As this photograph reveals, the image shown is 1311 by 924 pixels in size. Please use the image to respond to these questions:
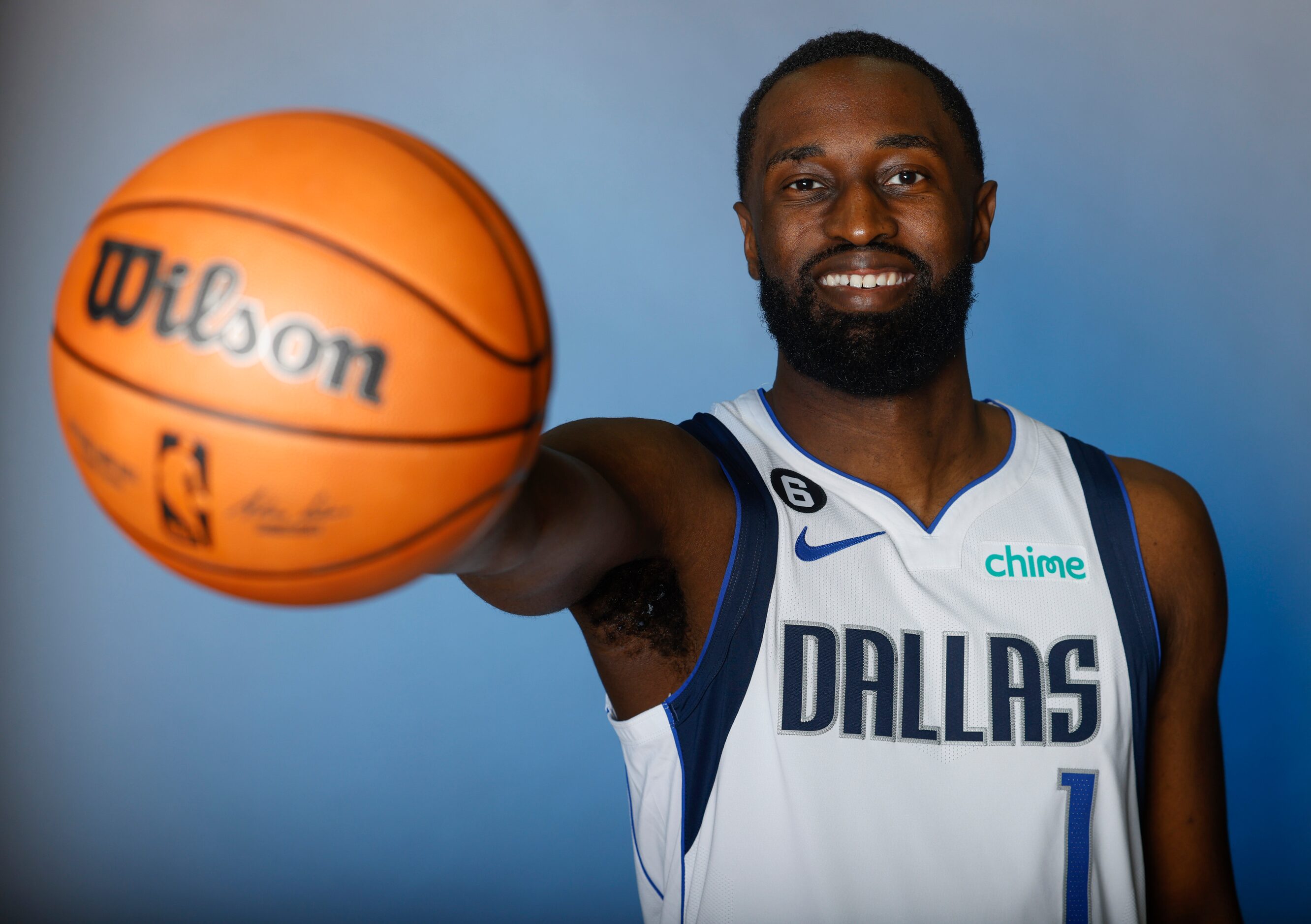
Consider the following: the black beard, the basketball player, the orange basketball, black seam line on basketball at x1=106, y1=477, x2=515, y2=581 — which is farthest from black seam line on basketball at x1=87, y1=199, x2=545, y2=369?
the black beard

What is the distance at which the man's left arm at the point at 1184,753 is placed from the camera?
4.14ft

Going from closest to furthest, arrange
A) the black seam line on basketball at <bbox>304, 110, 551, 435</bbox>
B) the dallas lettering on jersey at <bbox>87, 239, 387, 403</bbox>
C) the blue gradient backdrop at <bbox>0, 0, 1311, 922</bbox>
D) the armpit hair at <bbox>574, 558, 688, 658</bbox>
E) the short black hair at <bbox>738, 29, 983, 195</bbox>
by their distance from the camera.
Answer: the dallas lettering on jersey at <bbox>87, 239, 387, 403</bbox> → the black seam line on basketball at <bbox>304, 110, 551, 435</bbox> → the armpit hair at <bbox>574, 558, 688, 658</bbox> → the short black hair at <bbox>738, 29, 983, 195</bbox> → the blue gradient backdrop at <bbox>0, 0, 1311, 922</bbox>

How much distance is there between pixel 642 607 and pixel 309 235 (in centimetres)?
60

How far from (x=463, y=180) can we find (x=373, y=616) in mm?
1616

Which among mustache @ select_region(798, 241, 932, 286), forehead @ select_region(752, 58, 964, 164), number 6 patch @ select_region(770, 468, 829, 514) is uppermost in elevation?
forehead @ select_region(752, 58, 964, 164)

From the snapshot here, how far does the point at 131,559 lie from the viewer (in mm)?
2111

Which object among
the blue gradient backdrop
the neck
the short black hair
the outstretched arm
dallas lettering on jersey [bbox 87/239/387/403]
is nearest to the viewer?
dallas lettering on jersey [bbox 87/239/387/403]

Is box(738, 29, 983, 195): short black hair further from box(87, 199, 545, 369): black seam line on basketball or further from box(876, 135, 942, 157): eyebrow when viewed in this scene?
box(87, 199, 545, 369): black seam line on basketball

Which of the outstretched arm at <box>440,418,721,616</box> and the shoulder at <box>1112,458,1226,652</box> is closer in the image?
the outstretched arm at <box>440,418,721,616</box>

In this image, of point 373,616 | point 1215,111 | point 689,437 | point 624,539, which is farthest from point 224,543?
point 1215,111

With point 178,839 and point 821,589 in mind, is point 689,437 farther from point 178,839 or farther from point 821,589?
point 178,839

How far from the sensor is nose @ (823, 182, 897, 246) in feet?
4.12

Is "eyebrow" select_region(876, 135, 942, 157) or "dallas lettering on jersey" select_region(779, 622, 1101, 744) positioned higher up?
"eyebrow" select_region(876, 135, 942, 157)
